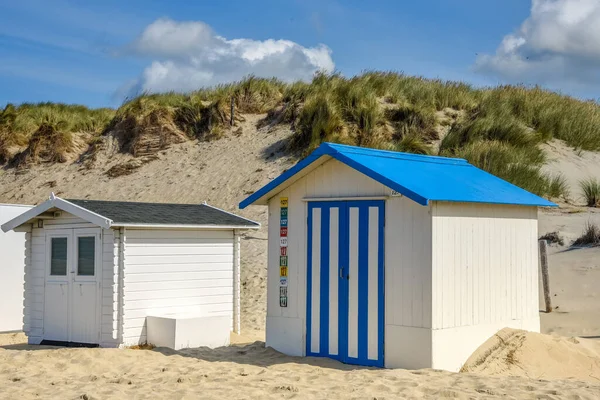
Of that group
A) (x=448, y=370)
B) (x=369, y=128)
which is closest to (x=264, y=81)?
(x=369, y=128)

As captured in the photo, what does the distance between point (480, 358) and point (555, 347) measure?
3.54 ft

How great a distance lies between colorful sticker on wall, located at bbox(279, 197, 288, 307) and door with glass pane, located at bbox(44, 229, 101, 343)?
3.14 metres

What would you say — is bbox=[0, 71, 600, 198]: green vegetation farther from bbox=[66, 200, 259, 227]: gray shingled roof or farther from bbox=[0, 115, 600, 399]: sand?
bbox=[66, 200, 259, 227]: gray shingled roof

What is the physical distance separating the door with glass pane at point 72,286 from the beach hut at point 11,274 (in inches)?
96.7

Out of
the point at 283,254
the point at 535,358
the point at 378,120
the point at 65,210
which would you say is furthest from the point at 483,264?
the point at 378,120

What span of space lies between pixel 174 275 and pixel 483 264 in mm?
5244

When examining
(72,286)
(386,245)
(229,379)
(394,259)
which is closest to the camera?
(229,379)

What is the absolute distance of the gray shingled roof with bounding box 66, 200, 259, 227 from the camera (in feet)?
44.0

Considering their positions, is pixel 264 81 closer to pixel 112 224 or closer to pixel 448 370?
pixel 112 224

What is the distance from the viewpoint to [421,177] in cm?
1146

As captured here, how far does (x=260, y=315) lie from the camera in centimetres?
1731

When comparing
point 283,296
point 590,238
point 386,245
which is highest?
point 590,238

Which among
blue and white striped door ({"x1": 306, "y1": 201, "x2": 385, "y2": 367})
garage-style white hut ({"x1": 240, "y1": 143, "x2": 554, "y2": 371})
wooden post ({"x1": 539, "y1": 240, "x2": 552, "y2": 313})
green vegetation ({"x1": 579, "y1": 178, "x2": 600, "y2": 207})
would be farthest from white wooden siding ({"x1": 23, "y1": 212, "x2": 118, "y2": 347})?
green vegetation ({"x1": 579, "y1": 178, "x2": 600, "y2": 207})

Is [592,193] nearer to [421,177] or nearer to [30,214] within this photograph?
[421,177]
